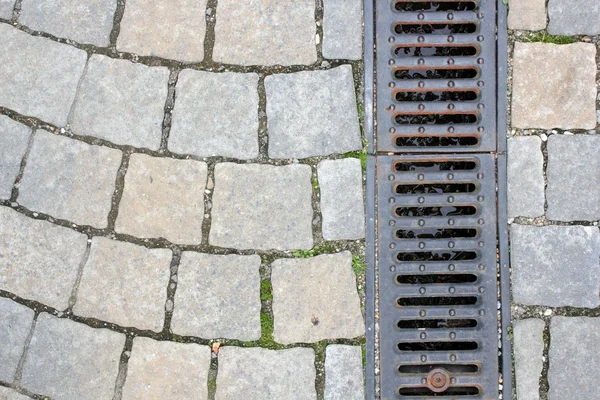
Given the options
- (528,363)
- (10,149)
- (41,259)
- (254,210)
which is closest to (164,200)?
(254,210)

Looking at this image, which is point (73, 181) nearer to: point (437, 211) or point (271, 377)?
point (271, 377)

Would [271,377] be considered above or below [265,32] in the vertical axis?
below

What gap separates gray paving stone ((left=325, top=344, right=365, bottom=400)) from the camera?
2799 mm

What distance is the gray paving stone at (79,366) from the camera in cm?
282

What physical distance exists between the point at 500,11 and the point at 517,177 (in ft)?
2.43

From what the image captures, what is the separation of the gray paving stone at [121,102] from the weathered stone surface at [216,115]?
89 mm

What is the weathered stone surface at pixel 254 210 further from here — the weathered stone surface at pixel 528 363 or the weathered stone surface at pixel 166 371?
the weathered stone surface at pixel 528 363

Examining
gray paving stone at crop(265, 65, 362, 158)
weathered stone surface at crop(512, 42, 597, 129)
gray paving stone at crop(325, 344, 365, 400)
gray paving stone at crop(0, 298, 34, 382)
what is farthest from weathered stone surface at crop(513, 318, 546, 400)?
gray paving stone at crop(0, 298, 34, 382)

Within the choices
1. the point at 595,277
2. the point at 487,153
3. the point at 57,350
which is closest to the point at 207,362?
the point at 57,350

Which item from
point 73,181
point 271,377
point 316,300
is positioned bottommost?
point 271,377

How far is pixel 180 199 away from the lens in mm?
2834

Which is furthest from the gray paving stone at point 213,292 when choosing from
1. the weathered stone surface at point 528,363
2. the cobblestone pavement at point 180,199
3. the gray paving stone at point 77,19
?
the weathered stone surface at point 528,363

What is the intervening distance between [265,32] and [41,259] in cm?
142

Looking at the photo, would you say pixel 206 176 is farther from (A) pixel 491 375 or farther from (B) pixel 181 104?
(A) pixel 491 375
